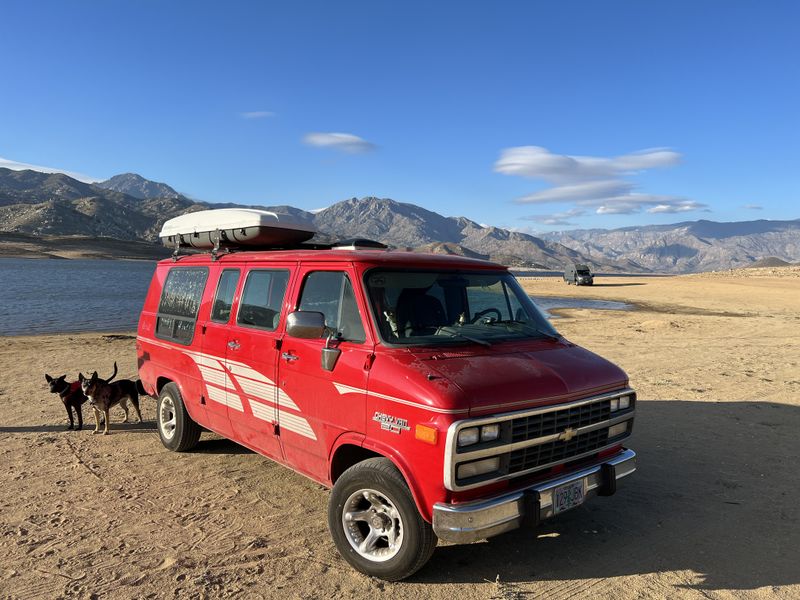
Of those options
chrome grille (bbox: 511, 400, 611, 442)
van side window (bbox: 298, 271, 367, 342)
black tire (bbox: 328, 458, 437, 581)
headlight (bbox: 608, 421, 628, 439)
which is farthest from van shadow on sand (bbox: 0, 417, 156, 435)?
headlight (bbox: 608, 421, 628, 439)

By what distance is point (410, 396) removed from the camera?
3.63m

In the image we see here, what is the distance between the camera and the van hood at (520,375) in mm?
3670

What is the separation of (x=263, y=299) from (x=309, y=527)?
2122 mm

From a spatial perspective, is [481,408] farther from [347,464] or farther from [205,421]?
[205,421]

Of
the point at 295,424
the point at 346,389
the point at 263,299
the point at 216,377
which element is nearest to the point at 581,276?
the point at 216,377

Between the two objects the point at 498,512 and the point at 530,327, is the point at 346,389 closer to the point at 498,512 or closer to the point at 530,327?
the point at 498,512

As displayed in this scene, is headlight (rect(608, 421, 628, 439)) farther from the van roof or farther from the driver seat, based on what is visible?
the van roof

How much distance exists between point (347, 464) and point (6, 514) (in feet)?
10.8

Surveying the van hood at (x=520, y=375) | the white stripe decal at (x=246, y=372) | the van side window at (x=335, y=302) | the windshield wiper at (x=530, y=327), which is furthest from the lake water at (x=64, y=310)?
the van hood at (x=520, y=375)

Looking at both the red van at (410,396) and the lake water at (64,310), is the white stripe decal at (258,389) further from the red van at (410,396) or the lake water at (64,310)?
the lake water at (64,310)

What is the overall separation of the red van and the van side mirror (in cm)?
1

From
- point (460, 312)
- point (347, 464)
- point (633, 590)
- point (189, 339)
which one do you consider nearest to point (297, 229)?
point (189, 339)

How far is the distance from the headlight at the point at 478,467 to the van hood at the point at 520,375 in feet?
1.11

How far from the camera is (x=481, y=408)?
358 cm
